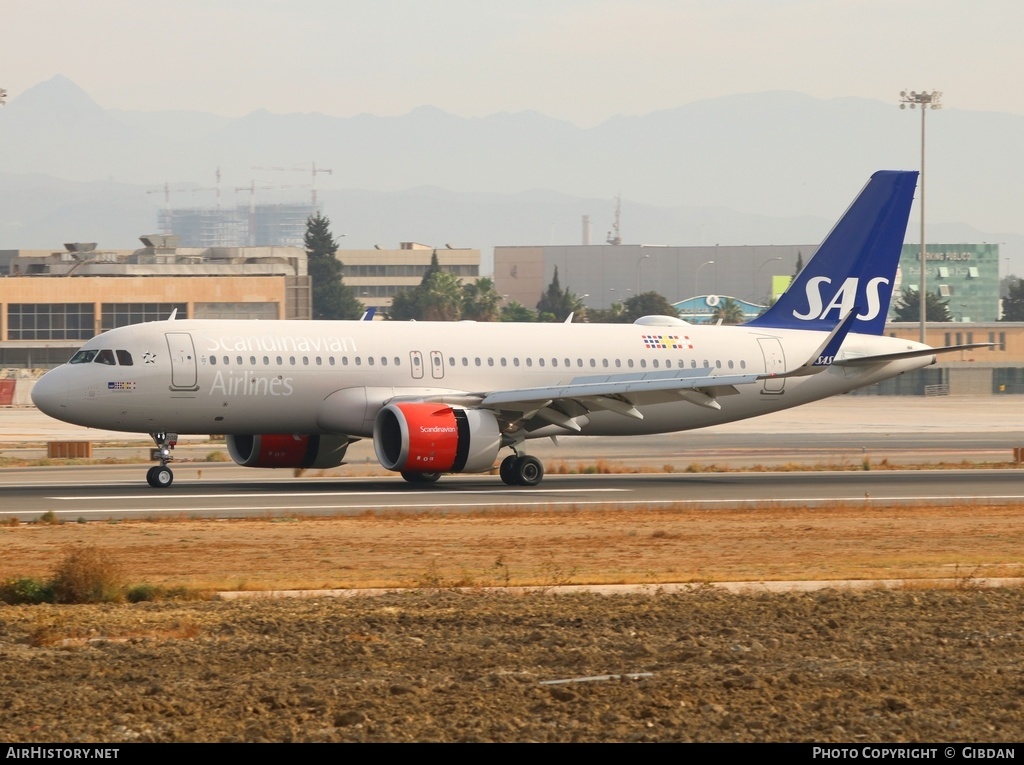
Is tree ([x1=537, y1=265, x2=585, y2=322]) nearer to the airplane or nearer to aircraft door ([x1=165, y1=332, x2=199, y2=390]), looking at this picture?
the airplane

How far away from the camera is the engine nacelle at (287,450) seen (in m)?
38.5

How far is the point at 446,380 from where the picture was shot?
38.4 meters

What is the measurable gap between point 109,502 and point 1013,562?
63.8 feet

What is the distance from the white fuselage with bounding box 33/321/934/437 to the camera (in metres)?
35.4

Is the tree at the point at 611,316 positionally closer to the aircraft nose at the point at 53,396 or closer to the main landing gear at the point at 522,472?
the main landing gear at the point at 522,472

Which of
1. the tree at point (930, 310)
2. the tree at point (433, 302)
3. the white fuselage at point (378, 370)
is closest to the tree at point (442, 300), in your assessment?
the tree at point (433, 302)

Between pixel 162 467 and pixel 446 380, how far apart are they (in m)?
7.67

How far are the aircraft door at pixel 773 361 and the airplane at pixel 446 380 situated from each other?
47 millimetres

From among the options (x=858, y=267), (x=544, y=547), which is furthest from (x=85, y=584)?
(x=858, y=267)

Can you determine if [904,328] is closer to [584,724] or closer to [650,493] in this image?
[650,493]

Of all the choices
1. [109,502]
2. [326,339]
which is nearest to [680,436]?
[326,339]

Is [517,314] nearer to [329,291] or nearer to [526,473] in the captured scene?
[329,291]

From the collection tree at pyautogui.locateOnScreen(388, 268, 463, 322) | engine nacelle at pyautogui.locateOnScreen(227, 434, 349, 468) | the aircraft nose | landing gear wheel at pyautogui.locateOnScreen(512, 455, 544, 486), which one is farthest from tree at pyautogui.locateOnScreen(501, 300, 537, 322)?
the aircraft nose

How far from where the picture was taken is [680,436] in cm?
6794
